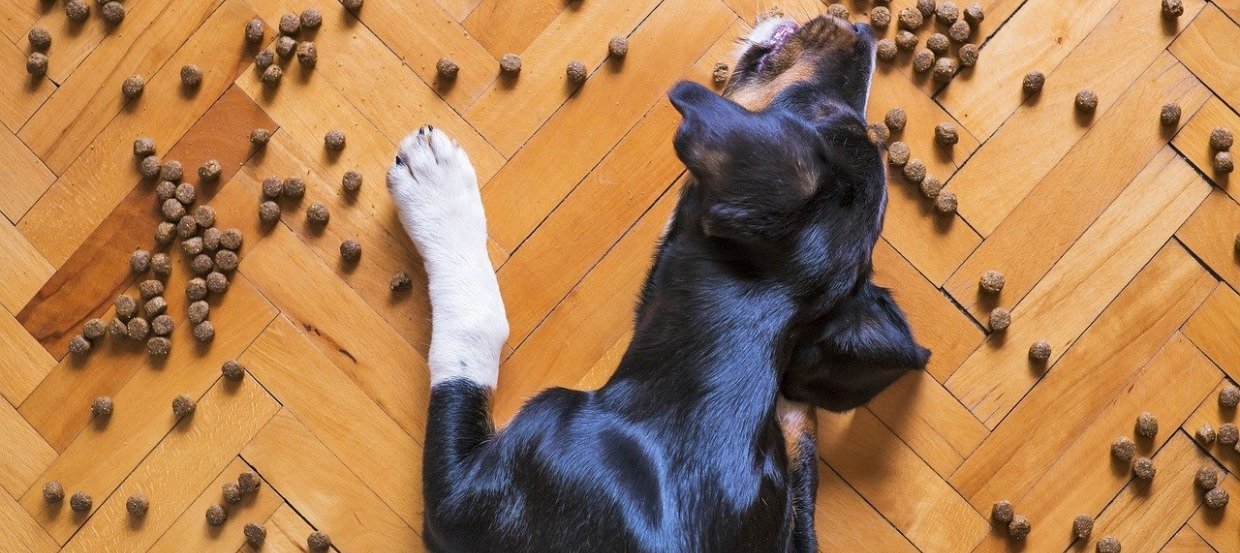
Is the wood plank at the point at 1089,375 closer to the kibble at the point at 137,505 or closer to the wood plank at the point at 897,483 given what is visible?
the wood plank at the point at 897,483

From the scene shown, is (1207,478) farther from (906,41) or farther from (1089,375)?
(906,41)

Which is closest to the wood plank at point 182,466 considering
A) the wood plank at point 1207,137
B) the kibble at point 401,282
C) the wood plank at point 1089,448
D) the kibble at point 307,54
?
the kibble at point 401,282

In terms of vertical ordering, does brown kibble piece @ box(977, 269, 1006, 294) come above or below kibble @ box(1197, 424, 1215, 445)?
below

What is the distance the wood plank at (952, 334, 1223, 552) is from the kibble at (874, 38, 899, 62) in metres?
1.15

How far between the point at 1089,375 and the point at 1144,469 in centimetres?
31

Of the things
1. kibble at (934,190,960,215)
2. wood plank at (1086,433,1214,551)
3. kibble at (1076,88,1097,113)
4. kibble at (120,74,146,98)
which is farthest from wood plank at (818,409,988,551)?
kibble at (120,74,146,98)

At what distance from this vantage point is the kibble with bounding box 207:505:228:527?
2975 millimetres

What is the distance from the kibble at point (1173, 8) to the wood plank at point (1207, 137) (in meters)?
0.28

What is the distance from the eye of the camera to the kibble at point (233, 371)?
9.82 feet

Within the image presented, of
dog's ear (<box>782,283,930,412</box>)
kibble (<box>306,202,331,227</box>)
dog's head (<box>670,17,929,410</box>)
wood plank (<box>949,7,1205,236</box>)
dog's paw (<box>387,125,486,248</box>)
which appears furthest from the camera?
wood plank (<box>949,7,1205,236</box>)

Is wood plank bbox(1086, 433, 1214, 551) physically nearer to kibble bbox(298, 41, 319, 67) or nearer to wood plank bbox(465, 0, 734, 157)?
wood plank bbox(465, 0, 734, 157)

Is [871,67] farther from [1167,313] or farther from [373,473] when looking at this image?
[373,473]

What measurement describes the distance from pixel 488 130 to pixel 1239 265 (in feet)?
7.62

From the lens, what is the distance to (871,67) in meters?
2.71
